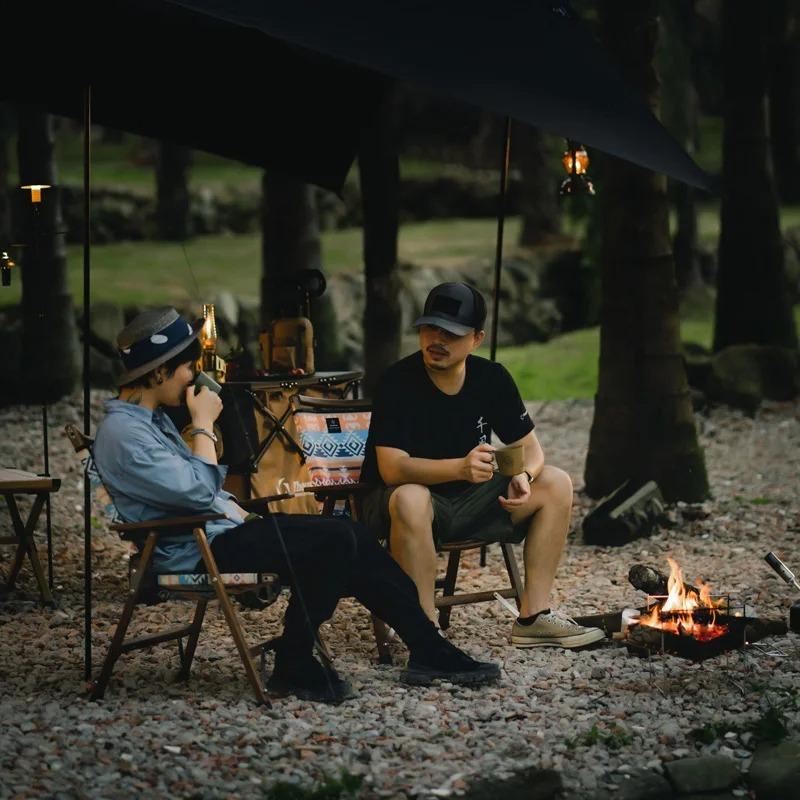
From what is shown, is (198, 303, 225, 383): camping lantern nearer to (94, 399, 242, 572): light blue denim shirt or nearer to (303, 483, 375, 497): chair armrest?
(303, 483, 375, 497): chair armrest

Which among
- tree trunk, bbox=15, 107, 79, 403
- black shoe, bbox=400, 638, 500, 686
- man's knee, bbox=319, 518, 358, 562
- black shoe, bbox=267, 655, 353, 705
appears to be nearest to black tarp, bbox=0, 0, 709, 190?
man's knee, bbox=319, 518, 358, 562

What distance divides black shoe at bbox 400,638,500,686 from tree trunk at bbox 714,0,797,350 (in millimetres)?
7525

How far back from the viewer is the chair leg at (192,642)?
5121mm

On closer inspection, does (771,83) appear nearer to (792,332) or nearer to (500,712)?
(792,332)

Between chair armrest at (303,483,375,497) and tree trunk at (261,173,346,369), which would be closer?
chair armrest at (303,483,375,497)

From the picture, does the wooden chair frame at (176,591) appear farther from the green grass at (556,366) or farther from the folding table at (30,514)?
the green grass at (556,366)

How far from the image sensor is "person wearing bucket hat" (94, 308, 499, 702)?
486 cm

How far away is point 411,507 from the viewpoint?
5.41 metres

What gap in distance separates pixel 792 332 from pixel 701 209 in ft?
34.6

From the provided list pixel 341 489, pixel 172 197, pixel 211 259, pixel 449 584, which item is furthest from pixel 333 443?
pixel 172 197

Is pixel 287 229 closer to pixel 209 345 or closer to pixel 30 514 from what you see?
pixel 209 345

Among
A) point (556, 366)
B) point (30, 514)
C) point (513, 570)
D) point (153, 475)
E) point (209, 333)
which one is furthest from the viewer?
point (556, 366)

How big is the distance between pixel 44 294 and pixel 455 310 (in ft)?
19.7

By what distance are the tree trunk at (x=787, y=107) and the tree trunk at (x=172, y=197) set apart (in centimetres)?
690
